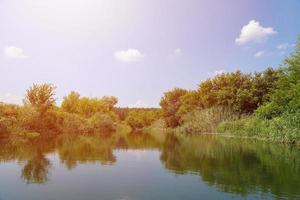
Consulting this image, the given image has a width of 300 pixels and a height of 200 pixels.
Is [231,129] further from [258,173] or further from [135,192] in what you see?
[135,192]

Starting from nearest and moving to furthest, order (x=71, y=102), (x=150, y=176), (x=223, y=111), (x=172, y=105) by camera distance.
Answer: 1. (x=150, y=176)
2. (x=223, y=111)
3. (x=172, y=105)
4. (x=71, y=102)

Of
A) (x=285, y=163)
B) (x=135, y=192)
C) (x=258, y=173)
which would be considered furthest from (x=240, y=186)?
(x=285, y=163)

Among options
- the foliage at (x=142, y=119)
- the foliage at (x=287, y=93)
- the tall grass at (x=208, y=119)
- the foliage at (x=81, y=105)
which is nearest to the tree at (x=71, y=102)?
the foliage at (x=81, y=105)

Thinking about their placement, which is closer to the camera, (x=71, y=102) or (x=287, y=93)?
(x=287, y=93)

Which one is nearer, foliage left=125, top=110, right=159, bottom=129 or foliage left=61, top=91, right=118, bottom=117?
foliage left=61, top=91, right=118, bottom=117

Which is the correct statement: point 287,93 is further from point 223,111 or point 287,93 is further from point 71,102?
point 71,102

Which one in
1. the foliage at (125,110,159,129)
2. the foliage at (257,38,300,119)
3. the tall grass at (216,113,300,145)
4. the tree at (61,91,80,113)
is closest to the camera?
the tall grass at (216,113,300,145)

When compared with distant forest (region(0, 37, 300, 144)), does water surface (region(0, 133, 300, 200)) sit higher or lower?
lower

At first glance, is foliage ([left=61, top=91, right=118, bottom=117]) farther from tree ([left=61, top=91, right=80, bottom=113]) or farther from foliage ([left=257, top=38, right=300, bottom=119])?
foliage ([left=257, top=38, right=300, bottom=119])

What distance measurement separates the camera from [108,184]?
10.5 metres

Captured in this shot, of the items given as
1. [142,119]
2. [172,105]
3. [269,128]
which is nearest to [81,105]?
[142,119]

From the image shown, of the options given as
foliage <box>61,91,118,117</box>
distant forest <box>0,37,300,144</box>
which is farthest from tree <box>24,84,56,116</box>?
foliage <box>61,91,118,117</box>

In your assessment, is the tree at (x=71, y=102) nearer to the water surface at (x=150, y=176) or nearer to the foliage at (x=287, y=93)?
the foliage at (x=287, y=93)

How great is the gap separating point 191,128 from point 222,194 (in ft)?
102
